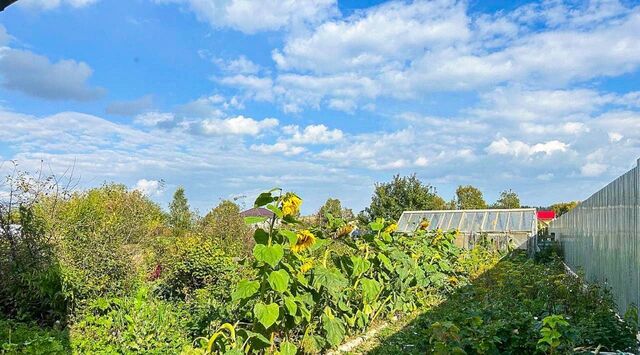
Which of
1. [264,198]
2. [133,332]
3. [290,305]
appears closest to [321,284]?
[290,305]

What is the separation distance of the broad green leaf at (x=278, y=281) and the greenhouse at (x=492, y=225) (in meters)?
14.7

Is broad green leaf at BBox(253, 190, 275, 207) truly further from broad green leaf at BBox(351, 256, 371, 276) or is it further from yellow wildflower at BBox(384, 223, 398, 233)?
yellow wildflower at BBox(384, 223, 398, 233)

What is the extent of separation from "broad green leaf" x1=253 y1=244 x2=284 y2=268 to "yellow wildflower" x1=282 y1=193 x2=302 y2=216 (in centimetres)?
28

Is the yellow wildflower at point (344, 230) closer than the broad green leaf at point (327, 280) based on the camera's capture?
No

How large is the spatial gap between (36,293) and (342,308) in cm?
387

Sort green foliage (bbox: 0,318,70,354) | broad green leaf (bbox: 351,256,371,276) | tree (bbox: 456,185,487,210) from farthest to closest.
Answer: tree (bbox: 456,185,487,210) < broad green leaf (bbox: 351,256,371,276) < green foliage (bbox: 0,318,70,354)

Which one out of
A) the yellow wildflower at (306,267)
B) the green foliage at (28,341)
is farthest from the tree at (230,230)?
the yellow wildflower at (306,267)

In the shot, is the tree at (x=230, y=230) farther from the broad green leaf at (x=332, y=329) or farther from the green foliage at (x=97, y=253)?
the broad green leaf at (x=332, y=329)

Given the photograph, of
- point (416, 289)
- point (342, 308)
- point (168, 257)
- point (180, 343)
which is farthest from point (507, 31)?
point (180, 343)

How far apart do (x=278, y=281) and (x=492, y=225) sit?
17.8 metres

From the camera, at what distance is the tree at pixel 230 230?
10430 millimetres

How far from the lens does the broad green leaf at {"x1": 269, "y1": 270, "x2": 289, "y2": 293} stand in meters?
4.18

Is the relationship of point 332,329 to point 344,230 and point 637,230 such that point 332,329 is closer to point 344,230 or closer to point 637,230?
point 344,230

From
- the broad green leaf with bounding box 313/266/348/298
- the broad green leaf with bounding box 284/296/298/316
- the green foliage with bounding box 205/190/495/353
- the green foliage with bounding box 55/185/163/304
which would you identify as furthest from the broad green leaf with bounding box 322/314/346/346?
the green foliage with bounding box 55/185/163/304
